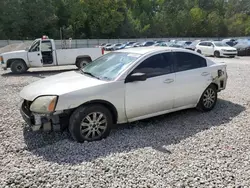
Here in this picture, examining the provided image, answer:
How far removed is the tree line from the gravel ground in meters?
36.3

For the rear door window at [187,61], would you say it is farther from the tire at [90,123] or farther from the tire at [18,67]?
the tire at [18,67]

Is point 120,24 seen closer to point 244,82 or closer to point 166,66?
point 244,82

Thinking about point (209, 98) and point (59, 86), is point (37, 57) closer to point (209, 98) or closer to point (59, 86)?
point (59, 86)

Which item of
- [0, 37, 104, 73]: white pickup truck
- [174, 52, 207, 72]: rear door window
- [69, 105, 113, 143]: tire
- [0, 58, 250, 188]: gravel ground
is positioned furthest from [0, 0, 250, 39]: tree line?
[69, 105, 113, 143]: tire

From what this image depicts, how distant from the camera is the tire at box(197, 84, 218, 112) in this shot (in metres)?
5.23

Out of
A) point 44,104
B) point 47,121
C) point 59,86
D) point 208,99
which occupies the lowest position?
point 208,99

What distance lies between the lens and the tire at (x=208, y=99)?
206 inches

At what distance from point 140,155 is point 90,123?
98cm

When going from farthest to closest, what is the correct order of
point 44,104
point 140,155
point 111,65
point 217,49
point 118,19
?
point 118,19 < point 217,49 < point 111,65 < point 44,104 < point 140,155

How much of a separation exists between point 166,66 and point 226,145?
5.94 feet

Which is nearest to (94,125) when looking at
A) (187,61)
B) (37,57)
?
(187,61)

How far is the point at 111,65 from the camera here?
451cm

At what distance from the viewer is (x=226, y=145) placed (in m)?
3.76

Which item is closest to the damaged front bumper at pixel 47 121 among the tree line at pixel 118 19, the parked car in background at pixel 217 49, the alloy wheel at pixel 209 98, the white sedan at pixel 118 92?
the white sedan at pixel 118 92
